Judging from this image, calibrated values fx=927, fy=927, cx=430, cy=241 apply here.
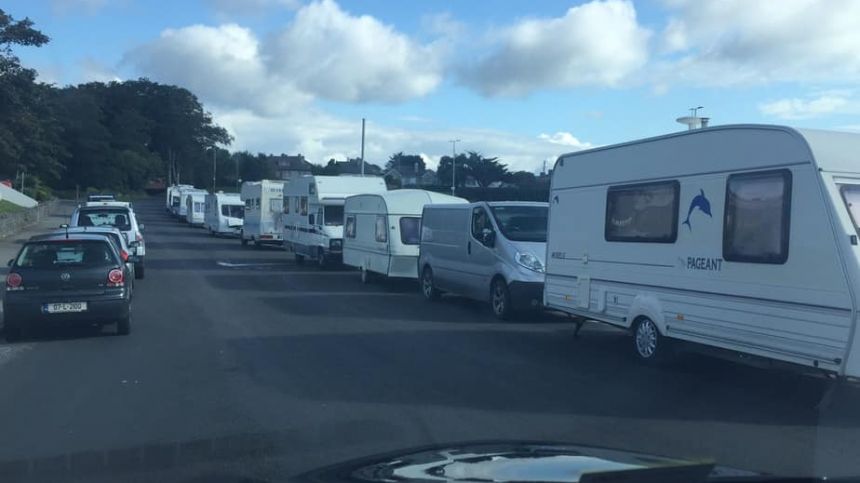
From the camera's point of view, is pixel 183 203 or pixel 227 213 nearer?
pixel 227 213

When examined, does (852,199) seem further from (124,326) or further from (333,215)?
(333,215)

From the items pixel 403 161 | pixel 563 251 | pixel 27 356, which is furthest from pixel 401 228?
pixel 403 161

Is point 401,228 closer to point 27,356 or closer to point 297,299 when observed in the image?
point 297,299

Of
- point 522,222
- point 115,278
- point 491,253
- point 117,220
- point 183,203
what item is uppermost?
point 183,203

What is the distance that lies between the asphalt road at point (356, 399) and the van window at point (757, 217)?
156 centimetres

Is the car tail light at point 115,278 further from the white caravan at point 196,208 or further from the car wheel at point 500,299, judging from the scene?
the white caravan at point 196,208

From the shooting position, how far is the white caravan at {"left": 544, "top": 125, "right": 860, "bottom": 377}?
8.78 metres

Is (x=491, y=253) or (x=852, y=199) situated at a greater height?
(x=852, y=199)

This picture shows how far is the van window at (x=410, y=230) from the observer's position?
22.7 m

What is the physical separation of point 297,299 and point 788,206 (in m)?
12.2

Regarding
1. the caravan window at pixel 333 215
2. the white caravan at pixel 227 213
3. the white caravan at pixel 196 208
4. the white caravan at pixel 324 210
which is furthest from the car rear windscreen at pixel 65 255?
the white caravan at pixel 196 208

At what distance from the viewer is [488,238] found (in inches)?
676

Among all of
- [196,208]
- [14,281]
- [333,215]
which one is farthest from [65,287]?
[196,208]

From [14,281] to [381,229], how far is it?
10.8 meters
